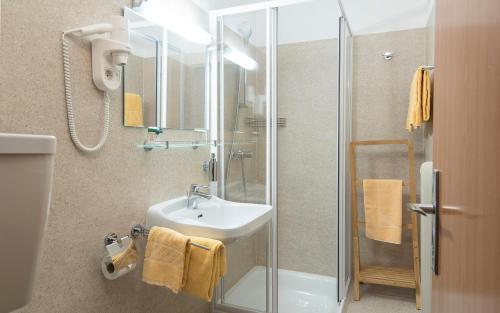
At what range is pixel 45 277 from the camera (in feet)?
3.75

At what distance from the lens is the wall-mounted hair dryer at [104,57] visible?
1205 mm

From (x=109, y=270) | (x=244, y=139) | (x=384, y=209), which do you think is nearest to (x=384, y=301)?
(x=384, y=209)

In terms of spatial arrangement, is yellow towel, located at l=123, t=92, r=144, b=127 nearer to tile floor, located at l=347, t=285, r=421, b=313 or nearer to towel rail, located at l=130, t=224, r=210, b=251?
towel rail, located at l=130, t=224, r=210, b=251

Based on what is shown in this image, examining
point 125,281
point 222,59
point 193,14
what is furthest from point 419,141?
point 125,281

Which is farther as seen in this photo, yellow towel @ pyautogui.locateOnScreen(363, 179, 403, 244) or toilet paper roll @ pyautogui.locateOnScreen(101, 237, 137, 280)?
yellow towel @ pyautogui.locateOnScreen(363, 179, 403, 244)

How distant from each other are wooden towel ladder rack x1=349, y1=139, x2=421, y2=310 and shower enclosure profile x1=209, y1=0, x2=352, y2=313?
19 cm

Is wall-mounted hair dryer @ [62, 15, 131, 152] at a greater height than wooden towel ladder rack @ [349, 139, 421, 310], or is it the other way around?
wall-mounted hair dryer @ [62, 15, 131, 152]

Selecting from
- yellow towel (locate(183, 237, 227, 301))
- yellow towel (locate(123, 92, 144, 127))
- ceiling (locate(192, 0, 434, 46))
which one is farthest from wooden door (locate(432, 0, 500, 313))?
ceiling (locate(192, 0, 434, 46))

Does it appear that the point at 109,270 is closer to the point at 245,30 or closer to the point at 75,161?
the point at 75,161

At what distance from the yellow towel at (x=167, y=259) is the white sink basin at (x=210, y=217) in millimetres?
120

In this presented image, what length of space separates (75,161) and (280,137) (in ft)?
4.10

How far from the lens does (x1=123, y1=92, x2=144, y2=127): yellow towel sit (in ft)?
4.92

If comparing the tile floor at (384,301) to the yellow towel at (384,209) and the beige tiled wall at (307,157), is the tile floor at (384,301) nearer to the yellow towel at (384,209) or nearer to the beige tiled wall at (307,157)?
the beige tiled wall at (307,157)

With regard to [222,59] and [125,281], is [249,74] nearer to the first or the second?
[222,59]
